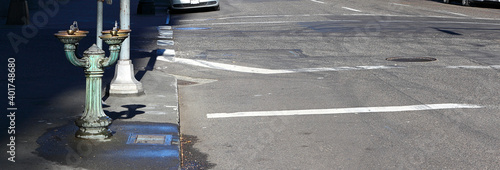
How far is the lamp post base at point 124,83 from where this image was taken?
9.12 m

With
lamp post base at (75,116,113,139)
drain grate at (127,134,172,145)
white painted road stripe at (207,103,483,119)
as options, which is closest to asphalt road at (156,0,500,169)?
white painted road stripe at (207,103,483,119)

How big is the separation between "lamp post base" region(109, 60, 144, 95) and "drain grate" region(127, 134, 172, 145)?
2.24 meters

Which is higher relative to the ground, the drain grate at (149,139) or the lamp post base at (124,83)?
the lamp post base at (124,83)

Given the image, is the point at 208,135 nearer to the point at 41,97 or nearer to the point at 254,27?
the point at 41,97

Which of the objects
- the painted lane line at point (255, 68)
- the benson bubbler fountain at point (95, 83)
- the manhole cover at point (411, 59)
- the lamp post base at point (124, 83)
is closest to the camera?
the benson bubbler fountain at point (95, 83)

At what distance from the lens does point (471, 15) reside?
24688 millimetres

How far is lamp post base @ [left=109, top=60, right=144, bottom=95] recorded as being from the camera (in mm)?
9125

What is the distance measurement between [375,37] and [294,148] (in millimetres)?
10803

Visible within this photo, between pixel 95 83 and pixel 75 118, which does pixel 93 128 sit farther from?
pixel 75 118

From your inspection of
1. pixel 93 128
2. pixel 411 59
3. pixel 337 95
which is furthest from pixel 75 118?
pixel 411 59

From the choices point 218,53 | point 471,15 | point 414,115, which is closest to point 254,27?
point 218,53

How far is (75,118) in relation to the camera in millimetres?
7641

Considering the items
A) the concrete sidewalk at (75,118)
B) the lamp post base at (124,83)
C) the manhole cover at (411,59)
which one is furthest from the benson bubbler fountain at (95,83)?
the manhole cover at (411,59)

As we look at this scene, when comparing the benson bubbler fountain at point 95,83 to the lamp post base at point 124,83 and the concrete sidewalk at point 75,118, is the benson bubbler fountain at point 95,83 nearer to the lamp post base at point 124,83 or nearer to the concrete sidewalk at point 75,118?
the concrete sidewalk at point 75,118
